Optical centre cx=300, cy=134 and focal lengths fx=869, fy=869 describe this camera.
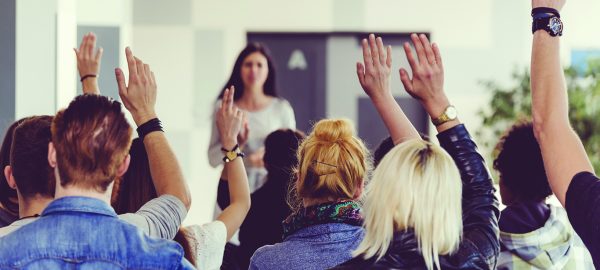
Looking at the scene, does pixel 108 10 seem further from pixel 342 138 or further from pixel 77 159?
pixel 77 159

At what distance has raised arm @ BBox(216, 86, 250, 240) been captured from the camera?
2270 mm

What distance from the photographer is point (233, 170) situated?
2373mm

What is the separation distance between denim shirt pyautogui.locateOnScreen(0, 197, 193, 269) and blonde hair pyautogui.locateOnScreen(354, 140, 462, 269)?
38cm

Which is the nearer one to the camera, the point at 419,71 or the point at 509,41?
the point at 419,71

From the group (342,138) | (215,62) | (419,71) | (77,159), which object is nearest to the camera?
(77,159)

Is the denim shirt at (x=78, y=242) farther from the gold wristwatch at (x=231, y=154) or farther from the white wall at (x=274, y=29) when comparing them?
the white wall at (x=274, y=29)

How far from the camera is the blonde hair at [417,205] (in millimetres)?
1486

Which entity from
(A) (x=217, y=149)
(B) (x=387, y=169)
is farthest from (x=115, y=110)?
(A) (x=217, y=149)

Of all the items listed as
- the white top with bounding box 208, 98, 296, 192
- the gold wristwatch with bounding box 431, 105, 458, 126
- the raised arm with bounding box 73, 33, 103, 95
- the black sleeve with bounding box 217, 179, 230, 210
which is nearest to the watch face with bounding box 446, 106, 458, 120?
the gold wristwatch with bounding box 431, 105, 458, 126

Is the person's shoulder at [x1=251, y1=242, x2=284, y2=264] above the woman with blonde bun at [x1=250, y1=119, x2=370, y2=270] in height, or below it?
below

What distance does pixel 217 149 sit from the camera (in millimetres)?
4211

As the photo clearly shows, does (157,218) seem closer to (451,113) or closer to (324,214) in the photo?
(324,214)

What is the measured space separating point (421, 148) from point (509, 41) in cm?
597

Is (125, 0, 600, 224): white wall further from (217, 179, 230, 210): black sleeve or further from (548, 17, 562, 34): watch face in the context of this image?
(548, 17, 562, 34): watch face
